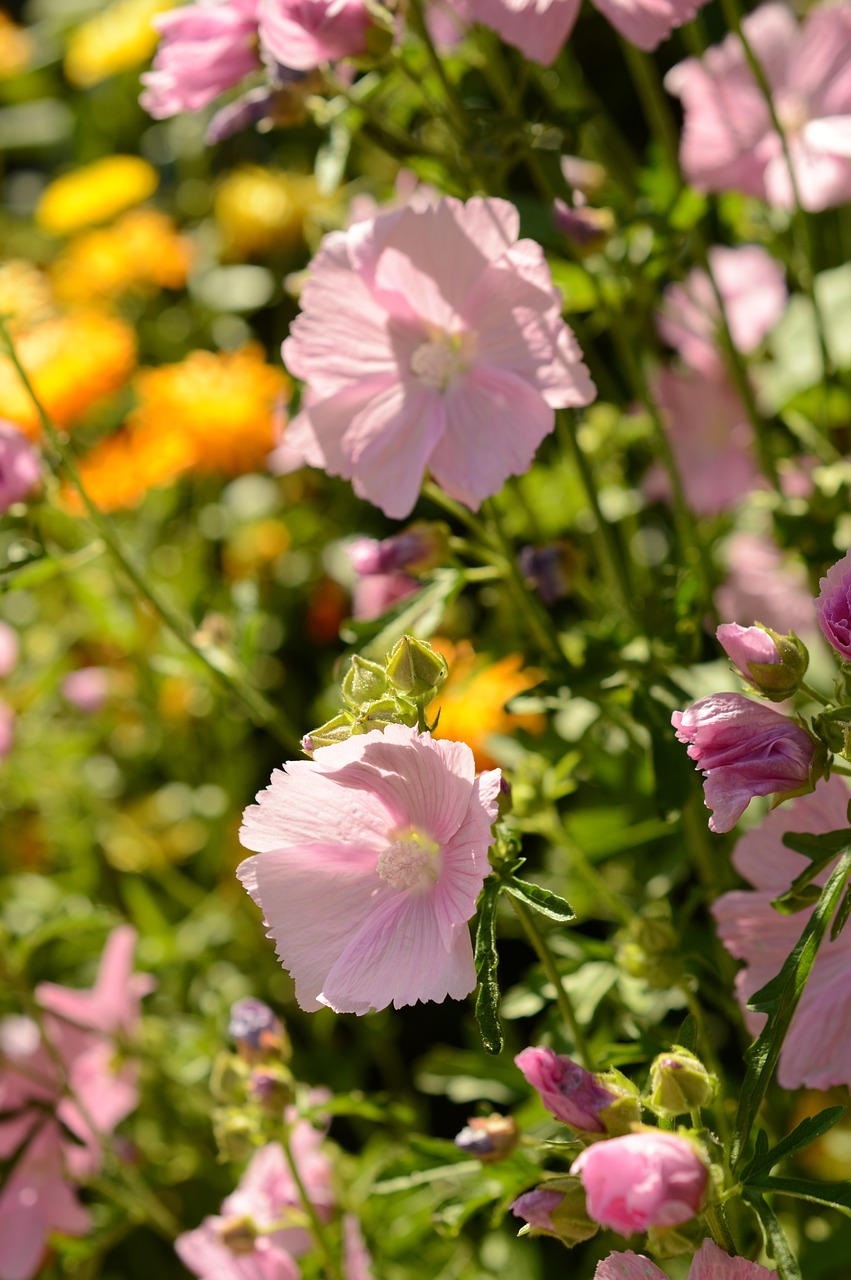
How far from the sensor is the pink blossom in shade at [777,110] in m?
0.97

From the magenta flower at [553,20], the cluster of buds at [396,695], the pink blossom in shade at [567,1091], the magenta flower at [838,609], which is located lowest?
the pink blossom in shade at [567,1091]

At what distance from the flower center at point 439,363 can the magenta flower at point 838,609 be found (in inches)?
11.6

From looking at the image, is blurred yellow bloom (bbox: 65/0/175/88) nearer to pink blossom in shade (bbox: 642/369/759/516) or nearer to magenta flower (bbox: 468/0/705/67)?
pink blossom in shade (bbox: 642/369/759/516)

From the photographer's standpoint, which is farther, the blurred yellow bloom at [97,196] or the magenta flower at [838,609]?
the blurred yellow bloom at [97,196]

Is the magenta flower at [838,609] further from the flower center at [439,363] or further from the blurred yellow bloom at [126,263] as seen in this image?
the blurred yellow bloom at [126,263]

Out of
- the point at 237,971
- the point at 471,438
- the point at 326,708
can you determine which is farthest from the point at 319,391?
the point at 237,971

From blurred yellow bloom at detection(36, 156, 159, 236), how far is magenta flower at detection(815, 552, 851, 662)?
1.61m

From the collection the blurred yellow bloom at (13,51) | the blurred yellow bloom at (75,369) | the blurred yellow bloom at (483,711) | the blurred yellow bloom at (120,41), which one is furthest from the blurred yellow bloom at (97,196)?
the blurred yellow bloom at (483,711)

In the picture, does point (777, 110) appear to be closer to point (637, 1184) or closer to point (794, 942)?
point (794, 942)

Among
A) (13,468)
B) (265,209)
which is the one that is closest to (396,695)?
(13,468)

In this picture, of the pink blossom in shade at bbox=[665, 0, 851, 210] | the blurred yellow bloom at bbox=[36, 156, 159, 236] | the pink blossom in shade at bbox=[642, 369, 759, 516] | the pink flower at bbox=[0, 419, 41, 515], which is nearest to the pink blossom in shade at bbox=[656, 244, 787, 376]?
the pink blossom in shade at bbox=[642, 369, 759, 516]

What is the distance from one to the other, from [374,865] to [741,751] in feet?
0.60

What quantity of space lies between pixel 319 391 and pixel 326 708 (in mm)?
659

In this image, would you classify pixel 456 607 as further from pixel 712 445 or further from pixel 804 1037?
pixel 804 1037
